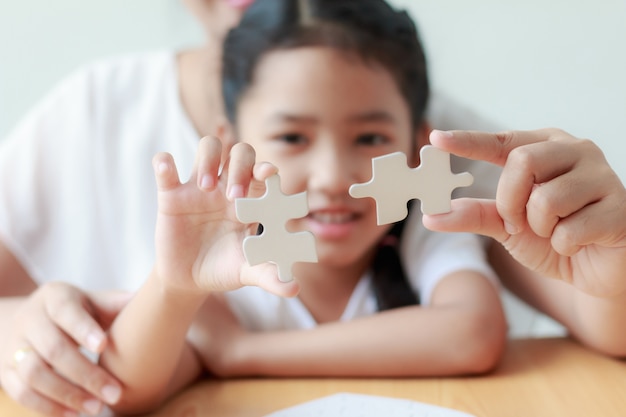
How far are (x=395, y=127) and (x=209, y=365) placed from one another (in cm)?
44

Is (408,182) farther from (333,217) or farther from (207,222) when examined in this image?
(333,217)

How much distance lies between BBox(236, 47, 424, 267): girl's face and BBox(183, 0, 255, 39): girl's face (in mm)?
223

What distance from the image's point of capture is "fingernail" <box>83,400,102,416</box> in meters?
0.75

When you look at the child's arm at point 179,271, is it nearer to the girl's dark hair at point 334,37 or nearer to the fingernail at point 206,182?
the fingernail at point 206,182

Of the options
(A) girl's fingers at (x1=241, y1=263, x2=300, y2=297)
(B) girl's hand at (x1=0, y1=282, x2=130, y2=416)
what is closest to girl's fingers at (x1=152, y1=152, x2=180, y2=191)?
(A) girl's fingers at (x1=241, y1=263, x2=300, y2=297)

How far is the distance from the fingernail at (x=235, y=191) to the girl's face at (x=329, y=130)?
0.37 m

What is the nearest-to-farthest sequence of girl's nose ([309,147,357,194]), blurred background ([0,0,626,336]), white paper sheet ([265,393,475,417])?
white paper sheet ([265,393,475,417])
girl's nose ([309,147,357,194])
blurred background ([0,0,626,336])

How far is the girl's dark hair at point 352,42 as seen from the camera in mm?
1048

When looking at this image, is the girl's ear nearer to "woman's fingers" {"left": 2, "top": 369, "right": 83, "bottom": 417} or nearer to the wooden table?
the wooden table

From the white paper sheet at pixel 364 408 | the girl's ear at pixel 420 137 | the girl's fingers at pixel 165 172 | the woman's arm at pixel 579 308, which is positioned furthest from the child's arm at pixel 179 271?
the girl's ear at pixel 420 137

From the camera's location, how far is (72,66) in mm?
1709

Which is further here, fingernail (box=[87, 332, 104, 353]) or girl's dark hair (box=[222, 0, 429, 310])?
girl's dark hair (box=[222, 0, 429, 310])

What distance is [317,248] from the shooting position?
3.50ft

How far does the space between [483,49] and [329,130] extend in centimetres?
78
